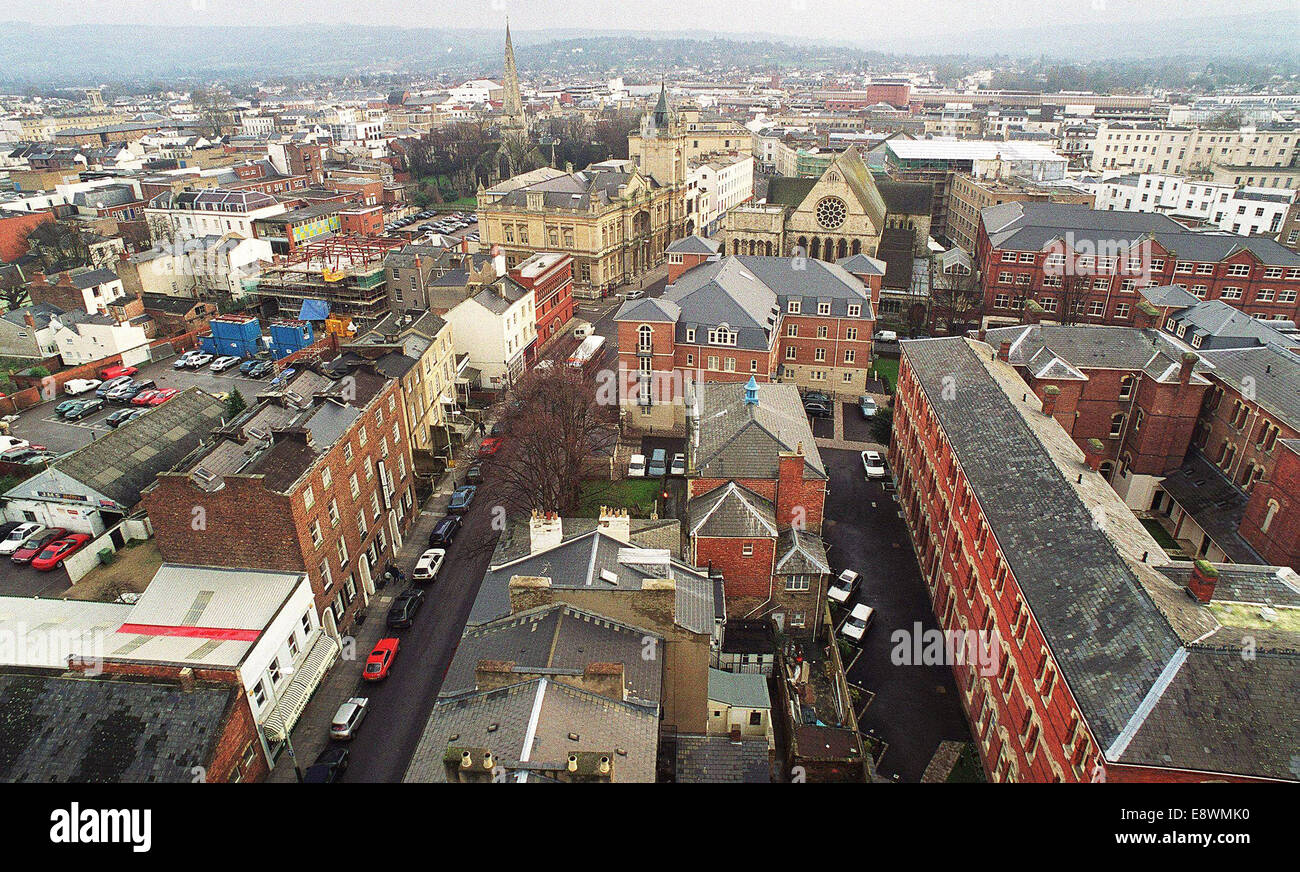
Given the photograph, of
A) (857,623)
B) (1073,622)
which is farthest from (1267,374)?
(1073,622)

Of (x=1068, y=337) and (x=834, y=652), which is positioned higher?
(x=1068, y=337)

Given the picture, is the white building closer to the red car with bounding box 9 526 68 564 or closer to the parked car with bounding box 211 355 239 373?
the parked car with bounding box 211 355 239 373

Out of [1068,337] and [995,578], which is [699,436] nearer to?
[995,578]

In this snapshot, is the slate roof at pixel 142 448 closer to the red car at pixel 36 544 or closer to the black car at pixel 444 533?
the red car at pixel 36 544

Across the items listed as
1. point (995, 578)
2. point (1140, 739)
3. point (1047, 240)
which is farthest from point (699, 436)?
point (1047, 240)

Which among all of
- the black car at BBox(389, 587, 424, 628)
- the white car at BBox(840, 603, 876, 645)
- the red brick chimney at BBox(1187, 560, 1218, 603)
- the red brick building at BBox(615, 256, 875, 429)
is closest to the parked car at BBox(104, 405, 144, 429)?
the black car at BBox(389, 587, 424, 628)

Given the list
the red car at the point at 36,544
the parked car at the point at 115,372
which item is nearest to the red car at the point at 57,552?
the red car at the point at 36,544

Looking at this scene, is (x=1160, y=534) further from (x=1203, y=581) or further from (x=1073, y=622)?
(x=1073, y=622)
